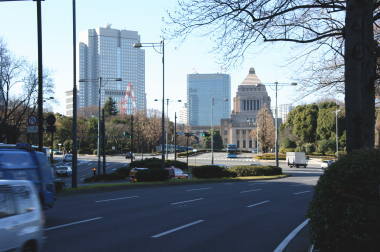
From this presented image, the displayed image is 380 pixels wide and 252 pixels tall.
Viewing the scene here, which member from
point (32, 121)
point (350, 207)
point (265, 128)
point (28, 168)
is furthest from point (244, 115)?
point (350, 207)

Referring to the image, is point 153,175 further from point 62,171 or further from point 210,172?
point 62,171

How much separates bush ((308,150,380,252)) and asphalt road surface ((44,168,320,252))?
281 centimetres

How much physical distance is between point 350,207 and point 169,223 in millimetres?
7316

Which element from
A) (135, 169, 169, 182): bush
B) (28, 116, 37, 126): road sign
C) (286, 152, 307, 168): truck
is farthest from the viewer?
(286, 152, 307, 168): truck

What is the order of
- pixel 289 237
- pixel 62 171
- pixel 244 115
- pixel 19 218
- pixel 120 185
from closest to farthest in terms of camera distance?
pixel 19 218
pixel 289 237
pixel 120 185
pixel 62 171
pixel 244 115

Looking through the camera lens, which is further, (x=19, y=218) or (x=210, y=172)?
(x=210, y=172)

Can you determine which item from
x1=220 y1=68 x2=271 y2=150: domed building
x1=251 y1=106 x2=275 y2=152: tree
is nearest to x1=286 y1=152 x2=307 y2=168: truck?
x1=251 y1=106 x2=275 y2=152: tree

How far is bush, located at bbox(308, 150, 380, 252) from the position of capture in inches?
300

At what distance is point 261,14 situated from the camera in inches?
431

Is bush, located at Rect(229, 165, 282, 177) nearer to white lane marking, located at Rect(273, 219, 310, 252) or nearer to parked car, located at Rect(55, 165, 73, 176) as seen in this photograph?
→ parked car, located at Rect(55, 165, 73, 176)

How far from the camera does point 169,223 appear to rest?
1418 cm

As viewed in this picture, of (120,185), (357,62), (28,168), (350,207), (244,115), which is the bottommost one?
(120,185)

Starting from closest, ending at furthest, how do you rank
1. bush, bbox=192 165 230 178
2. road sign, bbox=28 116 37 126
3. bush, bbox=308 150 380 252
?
bush, bbox=308 150 380 252 → road sign, bbox=28 116 37 126 → bush, bbox=192 165 230 178

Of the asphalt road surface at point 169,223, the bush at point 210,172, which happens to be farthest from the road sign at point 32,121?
the bush at point 210,172
